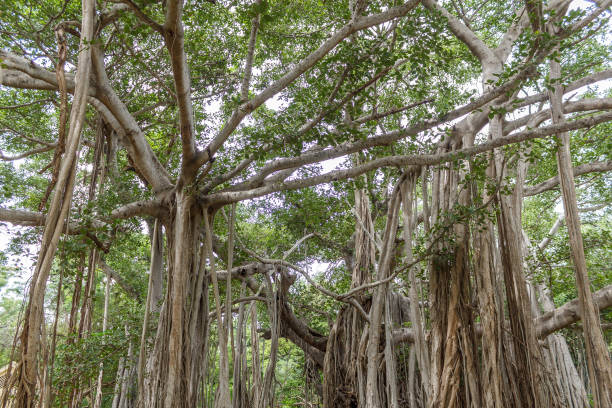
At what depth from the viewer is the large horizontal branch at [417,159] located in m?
2.51

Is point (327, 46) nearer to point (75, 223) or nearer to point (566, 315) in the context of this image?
point (75, 223)

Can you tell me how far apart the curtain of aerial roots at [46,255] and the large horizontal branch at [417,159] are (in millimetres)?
1552

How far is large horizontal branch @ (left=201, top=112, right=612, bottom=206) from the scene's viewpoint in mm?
2508

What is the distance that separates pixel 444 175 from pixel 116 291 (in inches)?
268

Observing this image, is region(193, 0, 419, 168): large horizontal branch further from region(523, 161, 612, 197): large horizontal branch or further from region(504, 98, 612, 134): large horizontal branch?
region(523, 161, 612, 197): large horizontal branch

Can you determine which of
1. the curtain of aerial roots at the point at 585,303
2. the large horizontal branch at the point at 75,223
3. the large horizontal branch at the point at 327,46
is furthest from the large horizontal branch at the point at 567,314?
the large horizontal branch at the point at 75,223

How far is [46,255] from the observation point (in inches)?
50.6

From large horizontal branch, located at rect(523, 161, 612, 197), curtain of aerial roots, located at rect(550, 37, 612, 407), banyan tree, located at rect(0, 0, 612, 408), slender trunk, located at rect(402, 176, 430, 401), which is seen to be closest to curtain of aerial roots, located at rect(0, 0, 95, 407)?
banyan tree, located at rect(0, 0, 612, 408)

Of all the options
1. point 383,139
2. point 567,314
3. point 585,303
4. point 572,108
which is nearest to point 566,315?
point 567,314

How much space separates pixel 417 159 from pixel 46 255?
2.18 m

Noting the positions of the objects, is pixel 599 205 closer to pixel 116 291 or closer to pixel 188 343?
pixel 188 343

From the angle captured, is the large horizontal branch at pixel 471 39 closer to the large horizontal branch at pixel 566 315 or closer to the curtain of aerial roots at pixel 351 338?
the curtain of aerial roots at pixel 351 338

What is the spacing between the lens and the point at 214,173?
378 cm

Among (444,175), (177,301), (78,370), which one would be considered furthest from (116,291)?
(444,175)
